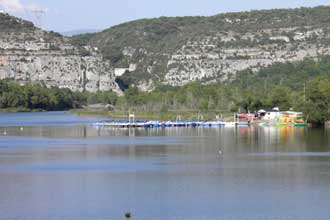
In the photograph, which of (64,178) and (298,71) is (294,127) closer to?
(64,178)

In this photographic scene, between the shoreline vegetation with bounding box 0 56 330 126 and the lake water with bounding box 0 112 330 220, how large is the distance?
20094 mm

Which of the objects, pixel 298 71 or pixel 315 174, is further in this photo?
pixel 298 71

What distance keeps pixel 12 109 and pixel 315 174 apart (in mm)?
138768

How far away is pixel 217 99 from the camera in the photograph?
144875mm

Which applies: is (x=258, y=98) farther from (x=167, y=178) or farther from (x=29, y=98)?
(x=167, y=178)

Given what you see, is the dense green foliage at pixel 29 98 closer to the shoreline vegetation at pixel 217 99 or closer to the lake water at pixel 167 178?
the shoreline vegetation at pixel 217 99

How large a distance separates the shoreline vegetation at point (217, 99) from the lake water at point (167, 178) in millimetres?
20094

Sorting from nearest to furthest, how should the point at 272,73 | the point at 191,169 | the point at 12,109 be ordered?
the point at 191,169
the point at 12,109
the point at 272,73

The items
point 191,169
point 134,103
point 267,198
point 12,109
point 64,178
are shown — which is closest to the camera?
point 267,198

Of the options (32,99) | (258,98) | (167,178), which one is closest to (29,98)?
(32,99)

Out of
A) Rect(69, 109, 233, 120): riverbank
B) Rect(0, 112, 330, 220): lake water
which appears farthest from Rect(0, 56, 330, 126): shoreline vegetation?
Rect(0, 112, 330, 220): lake water

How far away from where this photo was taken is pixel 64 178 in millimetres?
52656

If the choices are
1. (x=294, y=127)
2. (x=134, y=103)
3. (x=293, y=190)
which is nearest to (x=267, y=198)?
Result: (x=293, y=190)

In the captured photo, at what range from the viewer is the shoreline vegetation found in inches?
4208
